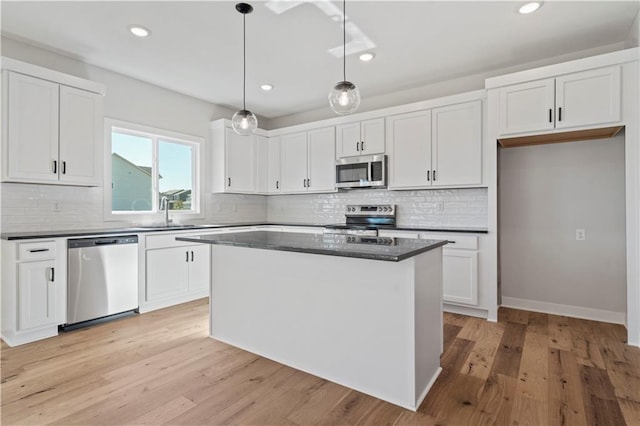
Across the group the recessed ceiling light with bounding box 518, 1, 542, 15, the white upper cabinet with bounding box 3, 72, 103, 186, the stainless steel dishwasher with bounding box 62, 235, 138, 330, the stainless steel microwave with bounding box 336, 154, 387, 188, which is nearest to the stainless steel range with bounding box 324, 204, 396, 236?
the stainless steel microwave with bounding box 336, 154, 387, 188

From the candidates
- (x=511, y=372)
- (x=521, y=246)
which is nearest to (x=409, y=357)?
(x=511, y=372)

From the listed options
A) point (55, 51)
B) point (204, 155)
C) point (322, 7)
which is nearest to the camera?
point (322, 7)

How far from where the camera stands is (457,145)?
382cm

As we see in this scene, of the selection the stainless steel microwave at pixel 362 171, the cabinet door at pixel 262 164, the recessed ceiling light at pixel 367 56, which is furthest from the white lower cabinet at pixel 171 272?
the recessed ceiling light at pixel 367 56

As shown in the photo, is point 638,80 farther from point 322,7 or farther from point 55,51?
point 55,51

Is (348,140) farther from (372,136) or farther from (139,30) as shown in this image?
(139,30)

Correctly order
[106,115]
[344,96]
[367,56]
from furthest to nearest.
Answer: [106,115]
[367,56]
[344,96]

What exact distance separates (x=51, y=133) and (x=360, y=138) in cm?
341

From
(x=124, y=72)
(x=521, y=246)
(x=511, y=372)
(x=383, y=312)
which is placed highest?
(x=124, y=72)

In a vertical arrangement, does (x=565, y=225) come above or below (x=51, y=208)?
below

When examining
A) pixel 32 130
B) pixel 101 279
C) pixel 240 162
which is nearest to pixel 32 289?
pixel 101 279

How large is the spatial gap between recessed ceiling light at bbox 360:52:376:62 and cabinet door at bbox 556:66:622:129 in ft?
5.73

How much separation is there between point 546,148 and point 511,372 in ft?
8.17

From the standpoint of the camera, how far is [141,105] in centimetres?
416
